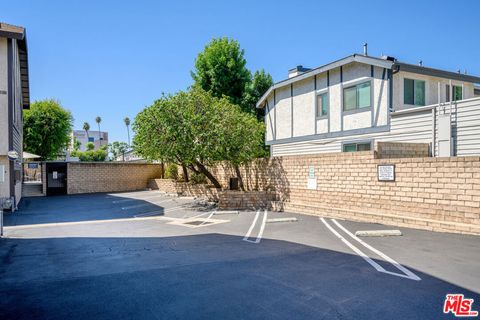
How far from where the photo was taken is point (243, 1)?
14.6 meters

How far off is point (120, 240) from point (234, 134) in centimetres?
768

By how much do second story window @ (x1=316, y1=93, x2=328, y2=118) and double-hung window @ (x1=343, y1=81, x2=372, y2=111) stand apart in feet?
3.60

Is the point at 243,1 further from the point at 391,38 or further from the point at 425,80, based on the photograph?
the point at 425,80

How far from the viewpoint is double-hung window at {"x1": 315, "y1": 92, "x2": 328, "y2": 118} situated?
16.8 meters

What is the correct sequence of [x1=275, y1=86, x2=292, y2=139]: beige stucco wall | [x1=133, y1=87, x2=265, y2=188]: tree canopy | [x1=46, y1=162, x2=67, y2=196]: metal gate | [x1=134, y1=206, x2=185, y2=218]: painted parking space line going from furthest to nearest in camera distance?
[x1=46, y1=162, x2=67, y2=196]: metal gate < [x1=275, y1=86, x2=292, y2=139]: beige stucco wall < [x1=133, y1=87, x2=265, y2=188]: tree canopy < [x1=134, y1=206, x2=185, y2=218]: painted parking space line

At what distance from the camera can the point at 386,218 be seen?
10.8 meters

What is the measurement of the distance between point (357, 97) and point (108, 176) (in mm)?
19858

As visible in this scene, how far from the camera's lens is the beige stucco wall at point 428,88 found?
1410cm

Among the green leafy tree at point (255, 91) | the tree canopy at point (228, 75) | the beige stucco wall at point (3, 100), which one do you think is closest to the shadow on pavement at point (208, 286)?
the beige stucco wall at point (3, 100)

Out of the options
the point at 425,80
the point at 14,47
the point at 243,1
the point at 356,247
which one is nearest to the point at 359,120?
the point at 425,80

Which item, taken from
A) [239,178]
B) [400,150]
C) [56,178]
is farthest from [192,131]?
[56,178]

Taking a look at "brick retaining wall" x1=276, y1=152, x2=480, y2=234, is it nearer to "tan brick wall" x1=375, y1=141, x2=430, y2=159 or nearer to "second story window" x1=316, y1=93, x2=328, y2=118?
"tan brick wall" x1=375, y1=141, x2=430, y2=159

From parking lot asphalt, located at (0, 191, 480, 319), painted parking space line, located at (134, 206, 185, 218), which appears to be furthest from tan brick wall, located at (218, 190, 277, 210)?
parking lot asphalt, located at (0, 191, 480, 319)

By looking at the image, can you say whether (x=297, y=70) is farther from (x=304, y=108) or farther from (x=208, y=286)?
(x=208, y=286)
